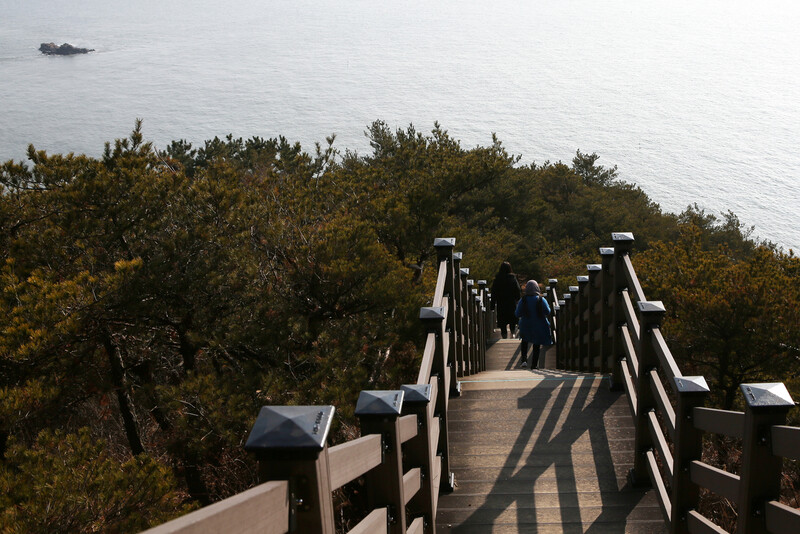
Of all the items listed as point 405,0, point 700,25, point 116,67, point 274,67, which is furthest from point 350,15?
point 700,25

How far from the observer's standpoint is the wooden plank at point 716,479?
8.77ft

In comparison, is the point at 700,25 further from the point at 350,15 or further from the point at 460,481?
the point at 460,481

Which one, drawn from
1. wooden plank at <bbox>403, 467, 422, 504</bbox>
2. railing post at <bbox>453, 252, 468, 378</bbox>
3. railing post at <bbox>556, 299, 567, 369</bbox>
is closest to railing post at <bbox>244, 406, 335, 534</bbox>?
wooden plank at <bbox>403, 467, 422, 504</bbox>

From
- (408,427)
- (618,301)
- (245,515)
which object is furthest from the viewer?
(618,301)

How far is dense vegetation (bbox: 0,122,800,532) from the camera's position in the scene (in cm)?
486

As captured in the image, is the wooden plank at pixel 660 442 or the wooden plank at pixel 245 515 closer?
the wooden plank at pixel 245 515

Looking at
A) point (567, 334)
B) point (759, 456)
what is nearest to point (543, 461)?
point (759, 456)

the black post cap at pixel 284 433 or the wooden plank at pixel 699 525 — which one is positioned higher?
the black post cap at pixel 284 433

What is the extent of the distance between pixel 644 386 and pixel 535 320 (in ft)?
12.9

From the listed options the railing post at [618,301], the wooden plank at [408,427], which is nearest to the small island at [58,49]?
the railing post at [618,301]

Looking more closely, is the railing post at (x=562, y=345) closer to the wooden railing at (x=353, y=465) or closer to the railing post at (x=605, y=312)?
the railing post at (x=605, y=312)

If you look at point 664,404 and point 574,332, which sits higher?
point 664,404

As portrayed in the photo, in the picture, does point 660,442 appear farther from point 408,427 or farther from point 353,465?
point 353,465

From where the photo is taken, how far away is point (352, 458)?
79.0 inches
